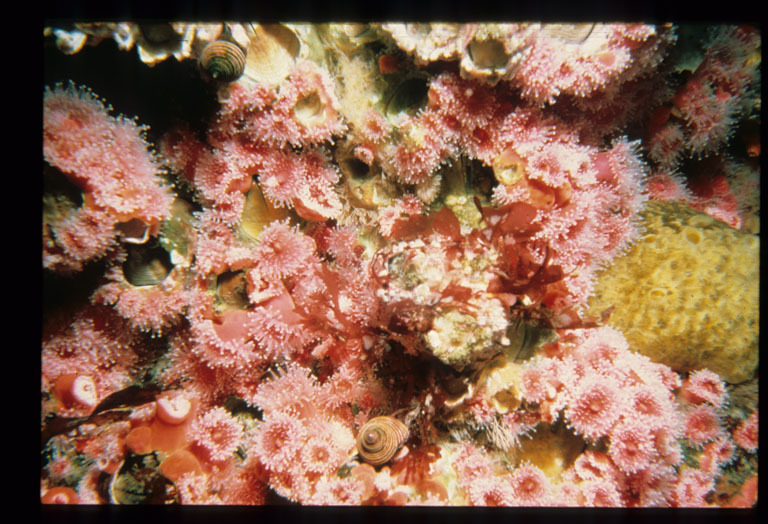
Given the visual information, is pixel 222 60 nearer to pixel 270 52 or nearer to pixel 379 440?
pixel 270 52

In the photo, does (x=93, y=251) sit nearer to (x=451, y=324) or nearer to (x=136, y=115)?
(x=136, y=115)

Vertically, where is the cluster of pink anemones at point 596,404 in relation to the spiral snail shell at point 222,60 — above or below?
below

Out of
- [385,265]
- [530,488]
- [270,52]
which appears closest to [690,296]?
[530,488]

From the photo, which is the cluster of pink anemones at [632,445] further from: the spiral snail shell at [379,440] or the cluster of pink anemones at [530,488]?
the spiral snail shell at [379,440]

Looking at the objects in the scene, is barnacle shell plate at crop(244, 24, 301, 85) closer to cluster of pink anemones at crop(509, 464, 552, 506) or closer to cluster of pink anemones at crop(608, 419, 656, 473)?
cluster of pink anemones at crop(509, 464, 552, 506)

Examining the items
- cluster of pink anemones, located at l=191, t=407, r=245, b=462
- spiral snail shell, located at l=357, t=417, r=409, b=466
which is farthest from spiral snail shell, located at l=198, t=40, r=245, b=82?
spiral snail shell, located at l=357, t=417, r=409, b=466

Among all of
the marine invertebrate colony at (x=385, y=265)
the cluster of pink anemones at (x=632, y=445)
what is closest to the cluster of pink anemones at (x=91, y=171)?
the marine invertebrate colony at (x=385, y=265)

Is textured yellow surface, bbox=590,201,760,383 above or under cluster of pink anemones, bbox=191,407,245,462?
above
